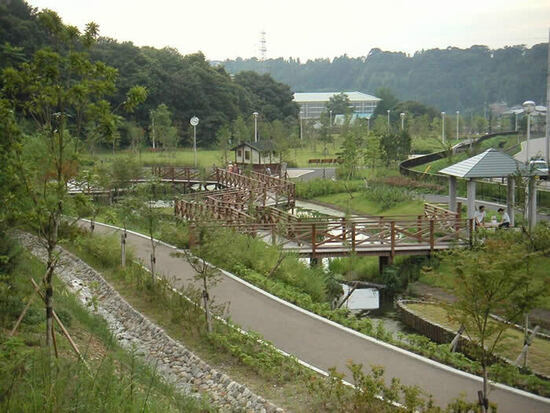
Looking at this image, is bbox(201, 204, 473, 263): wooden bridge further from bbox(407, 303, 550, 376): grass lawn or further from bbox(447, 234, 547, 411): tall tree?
bbox(447, 234, 547, 411): tall tree

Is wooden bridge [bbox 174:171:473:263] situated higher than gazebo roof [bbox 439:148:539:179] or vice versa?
gazebo roof [bbox 439:148:539:179]

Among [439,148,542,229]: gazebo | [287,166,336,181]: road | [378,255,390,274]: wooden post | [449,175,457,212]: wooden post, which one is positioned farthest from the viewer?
[287,166,336,181]: road

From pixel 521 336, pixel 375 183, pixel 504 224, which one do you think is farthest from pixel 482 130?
pixel 521 336

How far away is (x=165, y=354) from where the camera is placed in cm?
1169

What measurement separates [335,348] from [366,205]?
67.6 ft

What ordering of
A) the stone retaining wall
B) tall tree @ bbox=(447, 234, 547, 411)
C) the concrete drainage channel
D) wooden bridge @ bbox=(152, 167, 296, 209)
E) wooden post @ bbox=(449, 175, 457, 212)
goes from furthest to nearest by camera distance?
1. wooden bridge @ bbox=(152, 167, 296, 209)
2. wooden post @ bbox=(449, 175, 457, 212)
3. the stone retaining wall
4. the concrete drainage channel
5. tall tree @ bbox=(447, 234, 547, 411)

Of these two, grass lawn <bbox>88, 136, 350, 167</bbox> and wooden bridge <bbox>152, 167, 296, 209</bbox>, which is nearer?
wooden bridge <bbox>152, 167, 296, 209</bbox>

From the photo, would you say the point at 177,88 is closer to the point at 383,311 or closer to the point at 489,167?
the point at 489,167

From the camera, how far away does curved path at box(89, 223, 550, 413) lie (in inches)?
363

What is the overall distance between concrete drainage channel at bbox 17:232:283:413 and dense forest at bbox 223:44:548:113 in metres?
84.0

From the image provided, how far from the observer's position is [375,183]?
36.1 m

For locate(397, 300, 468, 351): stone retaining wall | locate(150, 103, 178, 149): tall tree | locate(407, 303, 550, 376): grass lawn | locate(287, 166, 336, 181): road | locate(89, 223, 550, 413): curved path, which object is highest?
locate(150, 103, 178, 149): tall tree

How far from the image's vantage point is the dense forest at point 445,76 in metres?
114

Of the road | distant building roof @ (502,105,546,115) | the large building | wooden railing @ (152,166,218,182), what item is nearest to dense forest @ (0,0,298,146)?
the road
